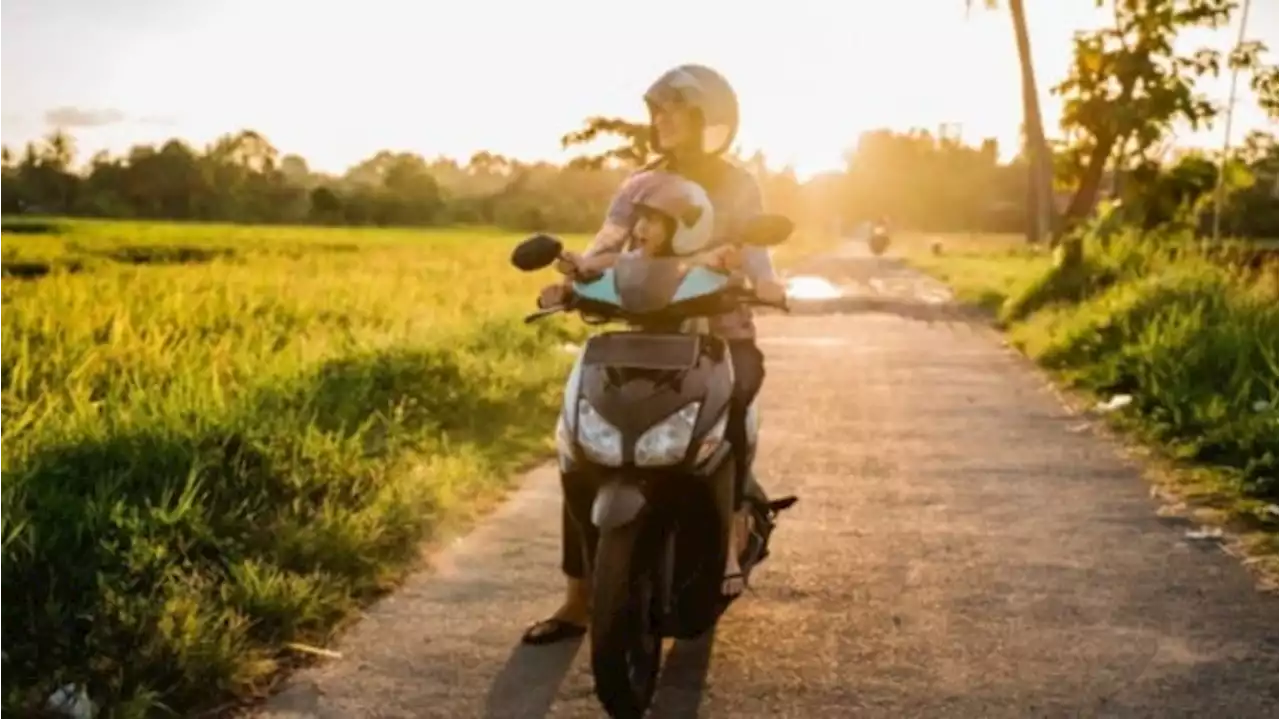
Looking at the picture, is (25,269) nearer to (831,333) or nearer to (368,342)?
(831,333)

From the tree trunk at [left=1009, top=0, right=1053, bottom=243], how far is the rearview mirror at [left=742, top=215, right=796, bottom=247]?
2973 centimetres

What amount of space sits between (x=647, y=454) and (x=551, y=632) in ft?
3.51

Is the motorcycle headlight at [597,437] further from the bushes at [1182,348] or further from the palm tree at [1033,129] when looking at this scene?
the palm tree at [1033,129]

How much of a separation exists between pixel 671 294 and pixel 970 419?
6.95m

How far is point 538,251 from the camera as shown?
448 cm

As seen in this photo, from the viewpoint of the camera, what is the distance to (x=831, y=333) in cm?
1884

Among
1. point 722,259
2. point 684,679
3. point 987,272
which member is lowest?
point 987,272

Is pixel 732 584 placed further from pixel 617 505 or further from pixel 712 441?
pixel 617 505

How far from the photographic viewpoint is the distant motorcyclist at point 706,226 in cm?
478

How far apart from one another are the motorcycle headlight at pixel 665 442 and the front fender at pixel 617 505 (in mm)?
79

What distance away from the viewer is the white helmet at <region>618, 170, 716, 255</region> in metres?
4.63

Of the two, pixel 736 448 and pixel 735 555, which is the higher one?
pixel 736 448

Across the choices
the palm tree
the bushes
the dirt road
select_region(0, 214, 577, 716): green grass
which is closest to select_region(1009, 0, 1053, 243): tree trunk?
the palm tree

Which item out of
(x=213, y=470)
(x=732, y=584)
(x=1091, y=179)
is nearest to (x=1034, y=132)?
(x=1091, y=179)
